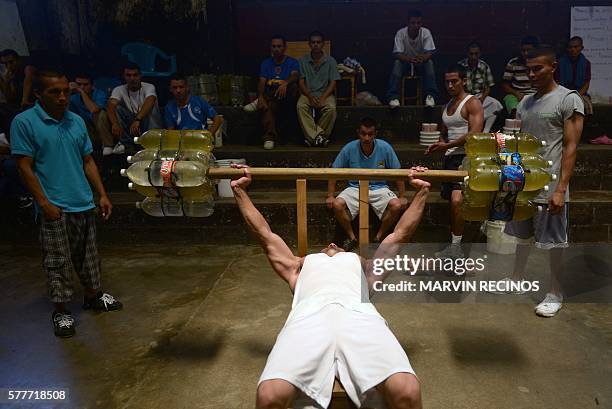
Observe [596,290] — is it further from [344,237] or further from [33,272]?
[33,272]

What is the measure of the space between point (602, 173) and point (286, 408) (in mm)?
5308

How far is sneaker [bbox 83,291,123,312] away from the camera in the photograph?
3820 mm

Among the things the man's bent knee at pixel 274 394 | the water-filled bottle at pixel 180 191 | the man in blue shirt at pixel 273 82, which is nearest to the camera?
the man's bent knee at pixel 274 394

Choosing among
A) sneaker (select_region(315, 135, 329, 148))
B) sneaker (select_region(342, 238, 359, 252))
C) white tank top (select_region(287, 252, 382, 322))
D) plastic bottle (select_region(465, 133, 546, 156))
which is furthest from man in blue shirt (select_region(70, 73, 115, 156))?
plastic bottle (select_region(465, 133, 546, 156))

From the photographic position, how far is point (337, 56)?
8016 mm

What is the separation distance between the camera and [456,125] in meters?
4.47

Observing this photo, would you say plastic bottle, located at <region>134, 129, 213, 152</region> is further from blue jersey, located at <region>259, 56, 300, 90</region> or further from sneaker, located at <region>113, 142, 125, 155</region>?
blue jersey, located at <region>259, 56, 300, 90</region>

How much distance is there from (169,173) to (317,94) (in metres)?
4.05

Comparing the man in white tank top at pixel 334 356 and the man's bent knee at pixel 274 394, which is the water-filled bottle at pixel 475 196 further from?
the man's bent knee at pixel 274 394

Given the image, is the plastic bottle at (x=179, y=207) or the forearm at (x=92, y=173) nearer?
the plastic bottle at (x=179, y=207)

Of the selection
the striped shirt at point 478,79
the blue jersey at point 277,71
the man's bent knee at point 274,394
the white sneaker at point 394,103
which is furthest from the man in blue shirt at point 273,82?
the man's bent knee at point 274,394

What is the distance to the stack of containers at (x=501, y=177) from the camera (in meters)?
2.62

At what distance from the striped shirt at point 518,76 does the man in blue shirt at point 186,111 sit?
3885mm

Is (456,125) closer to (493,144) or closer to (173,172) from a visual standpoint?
(493,144)
